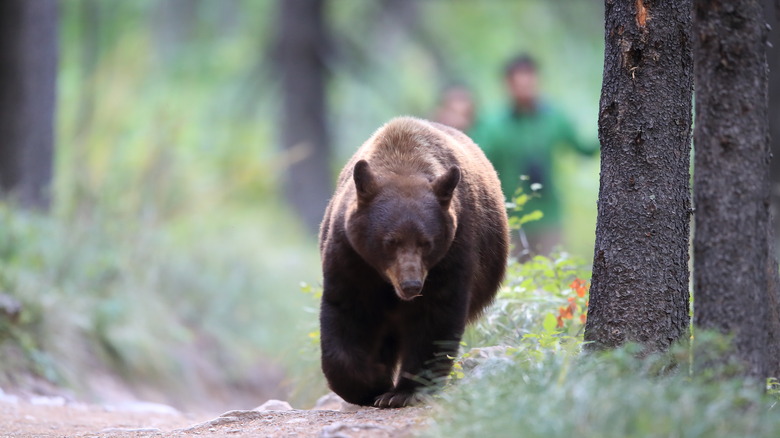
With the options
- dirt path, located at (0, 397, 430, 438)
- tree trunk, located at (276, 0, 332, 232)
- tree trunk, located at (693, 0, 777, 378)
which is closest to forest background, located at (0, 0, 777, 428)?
tree trunk, located at (276, 0, 332, 232)

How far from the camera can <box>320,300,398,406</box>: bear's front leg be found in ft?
17.3

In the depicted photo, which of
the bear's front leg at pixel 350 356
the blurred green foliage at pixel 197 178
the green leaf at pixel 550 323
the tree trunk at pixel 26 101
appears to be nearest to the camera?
the bear's front leg at pixel 350 356

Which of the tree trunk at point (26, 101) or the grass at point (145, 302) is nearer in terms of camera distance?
the grass at point (145, 302)

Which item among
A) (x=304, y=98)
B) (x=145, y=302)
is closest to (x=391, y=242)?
(x=145, y=302)

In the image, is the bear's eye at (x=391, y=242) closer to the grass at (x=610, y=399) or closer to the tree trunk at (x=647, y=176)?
the grass at (x=610, y=399)

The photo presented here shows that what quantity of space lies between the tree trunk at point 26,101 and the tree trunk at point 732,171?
8407mm

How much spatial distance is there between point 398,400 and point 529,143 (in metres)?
5.45

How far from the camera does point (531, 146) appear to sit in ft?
33.3

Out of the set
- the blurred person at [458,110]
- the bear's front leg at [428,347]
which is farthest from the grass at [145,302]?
the blurred person at [458,110]

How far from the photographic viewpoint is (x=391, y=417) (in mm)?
4777

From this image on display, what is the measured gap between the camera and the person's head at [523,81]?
33.8 ft

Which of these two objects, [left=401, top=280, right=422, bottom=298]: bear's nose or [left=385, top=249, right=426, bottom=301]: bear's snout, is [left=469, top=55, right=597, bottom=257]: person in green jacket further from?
[left=401, top=280, right=422, bottom=298]: bear's nose

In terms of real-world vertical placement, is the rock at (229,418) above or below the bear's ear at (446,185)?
below

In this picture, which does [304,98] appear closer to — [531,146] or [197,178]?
[197,178]
